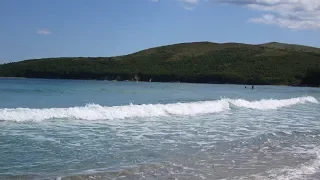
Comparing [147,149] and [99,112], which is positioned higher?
[99,112]

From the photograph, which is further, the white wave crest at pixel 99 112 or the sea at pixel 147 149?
the white wave crest at pixel 99 112

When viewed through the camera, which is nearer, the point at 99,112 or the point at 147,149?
the point at 147,149

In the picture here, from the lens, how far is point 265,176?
10188 mm

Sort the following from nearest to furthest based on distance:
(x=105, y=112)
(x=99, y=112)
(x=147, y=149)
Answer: (x=147, y=149) → (x=99, y=112) → (x=105, y=112)

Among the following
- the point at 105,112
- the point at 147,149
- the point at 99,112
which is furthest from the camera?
the point at 105,112

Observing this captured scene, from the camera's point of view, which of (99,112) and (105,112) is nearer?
(99,112)

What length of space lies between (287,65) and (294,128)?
162801 millimetres

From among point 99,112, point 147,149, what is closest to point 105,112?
point 99,112

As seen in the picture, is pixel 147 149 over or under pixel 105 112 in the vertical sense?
under

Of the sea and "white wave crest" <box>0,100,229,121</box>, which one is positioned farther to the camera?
"white wave crest" <box>0,100,229,121</box>

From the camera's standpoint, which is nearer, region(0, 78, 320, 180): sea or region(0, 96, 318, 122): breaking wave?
region(0, 78, 320, 180): sea

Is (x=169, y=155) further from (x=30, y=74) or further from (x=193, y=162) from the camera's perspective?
(x=30, y=74)

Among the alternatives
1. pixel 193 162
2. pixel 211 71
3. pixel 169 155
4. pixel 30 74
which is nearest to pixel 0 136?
pixel 169 155

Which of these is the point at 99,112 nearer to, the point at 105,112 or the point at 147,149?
the point at 105,112
